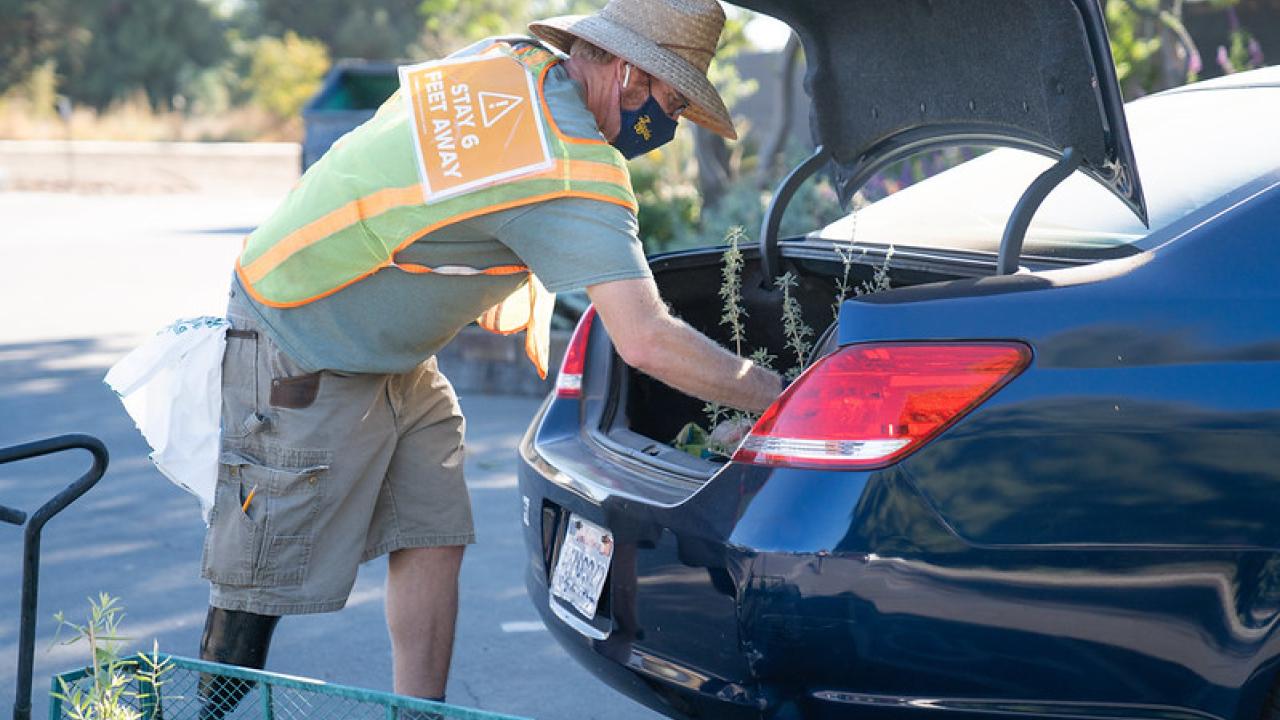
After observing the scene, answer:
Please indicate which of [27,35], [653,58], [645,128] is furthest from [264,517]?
[27,35]

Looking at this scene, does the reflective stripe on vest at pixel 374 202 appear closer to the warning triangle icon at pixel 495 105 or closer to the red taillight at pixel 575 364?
the warning triangle icon at pixel 495 105

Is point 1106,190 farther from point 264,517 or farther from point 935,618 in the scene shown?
point 264,517

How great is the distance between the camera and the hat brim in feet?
9.96

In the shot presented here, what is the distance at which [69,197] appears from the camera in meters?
25.3

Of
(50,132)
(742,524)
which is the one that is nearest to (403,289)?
(742,524)

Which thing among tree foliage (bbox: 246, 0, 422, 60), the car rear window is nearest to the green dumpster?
→ the car rear window

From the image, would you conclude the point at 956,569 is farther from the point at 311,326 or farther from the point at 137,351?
the point at 137,351

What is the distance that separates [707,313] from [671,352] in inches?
33.3

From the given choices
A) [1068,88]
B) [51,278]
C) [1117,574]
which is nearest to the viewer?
[1117,574]

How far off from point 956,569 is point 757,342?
1289mm

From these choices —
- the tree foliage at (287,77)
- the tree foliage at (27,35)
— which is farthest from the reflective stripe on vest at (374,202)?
the tree foliage at (27,35)

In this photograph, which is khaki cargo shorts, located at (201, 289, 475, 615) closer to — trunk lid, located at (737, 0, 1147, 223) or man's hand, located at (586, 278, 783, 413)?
man's hand, located at (586, 278, 783, 413)

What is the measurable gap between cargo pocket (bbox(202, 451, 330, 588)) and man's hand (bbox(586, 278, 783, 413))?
763mm

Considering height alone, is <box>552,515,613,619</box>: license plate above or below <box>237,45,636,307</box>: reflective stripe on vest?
below
